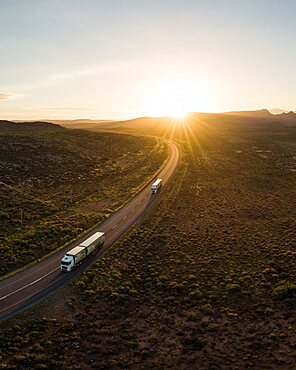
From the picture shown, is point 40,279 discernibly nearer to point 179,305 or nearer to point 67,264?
point 67,264

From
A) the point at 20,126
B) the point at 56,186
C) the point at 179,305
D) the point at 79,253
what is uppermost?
the point at 20,126

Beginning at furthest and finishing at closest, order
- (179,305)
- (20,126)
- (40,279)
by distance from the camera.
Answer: (20,126) < (40,279) < (179,305)

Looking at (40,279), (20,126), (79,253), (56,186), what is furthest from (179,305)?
(20,126)

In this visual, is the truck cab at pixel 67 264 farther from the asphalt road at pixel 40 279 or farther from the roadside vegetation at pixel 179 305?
the roadside vegetation at pixel 179 305

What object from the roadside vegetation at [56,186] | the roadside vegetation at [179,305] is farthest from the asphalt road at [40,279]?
the roadside vegetation at [56,186]

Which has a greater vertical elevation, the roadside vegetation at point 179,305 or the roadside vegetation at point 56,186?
the roadside vegetation at point 56,186

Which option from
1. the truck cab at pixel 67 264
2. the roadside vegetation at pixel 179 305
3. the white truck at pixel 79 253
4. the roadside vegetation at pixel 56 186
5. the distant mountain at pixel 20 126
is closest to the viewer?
the roadside vegetation at pixel 179 305

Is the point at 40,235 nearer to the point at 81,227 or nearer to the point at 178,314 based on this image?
the point at 81,227
